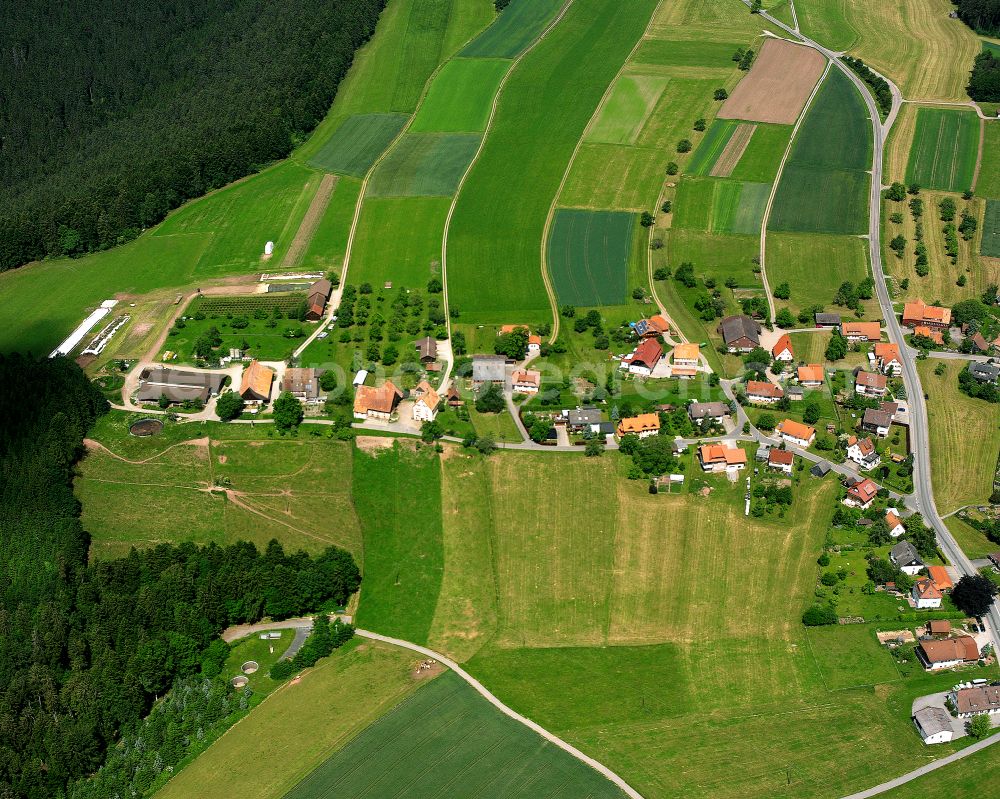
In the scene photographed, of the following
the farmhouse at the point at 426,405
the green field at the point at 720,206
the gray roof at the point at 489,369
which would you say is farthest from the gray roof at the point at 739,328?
the farmhouse at the point at 426,405

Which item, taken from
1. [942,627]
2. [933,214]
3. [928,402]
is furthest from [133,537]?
[933,214]

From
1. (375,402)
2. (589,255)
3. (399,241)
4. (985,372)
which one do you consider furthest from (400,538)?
(985,372)

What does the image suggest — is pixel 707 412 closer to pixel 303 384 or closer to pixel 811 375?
pixel 811 375

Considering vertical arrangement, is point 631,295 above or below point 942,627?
above

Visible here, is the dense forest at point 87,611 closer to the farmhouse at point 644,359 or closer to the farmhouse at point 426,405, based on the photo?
the farmhouse at point 426,405

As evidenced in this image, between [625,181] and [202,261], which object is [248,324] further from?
[625,181]

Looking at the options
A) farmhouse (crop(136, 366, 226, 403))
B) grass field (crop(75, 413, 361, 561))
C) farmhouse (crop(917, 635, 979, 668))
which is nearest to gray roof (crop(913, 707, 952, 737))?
farmhouse (crop(917, 635, 979, 668))

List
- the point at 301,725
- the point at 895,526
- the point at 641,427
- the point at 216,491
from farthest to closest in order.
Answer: the point at 641,427 → the point at 216,491 → the point at 895,526 → the point at 301,725
